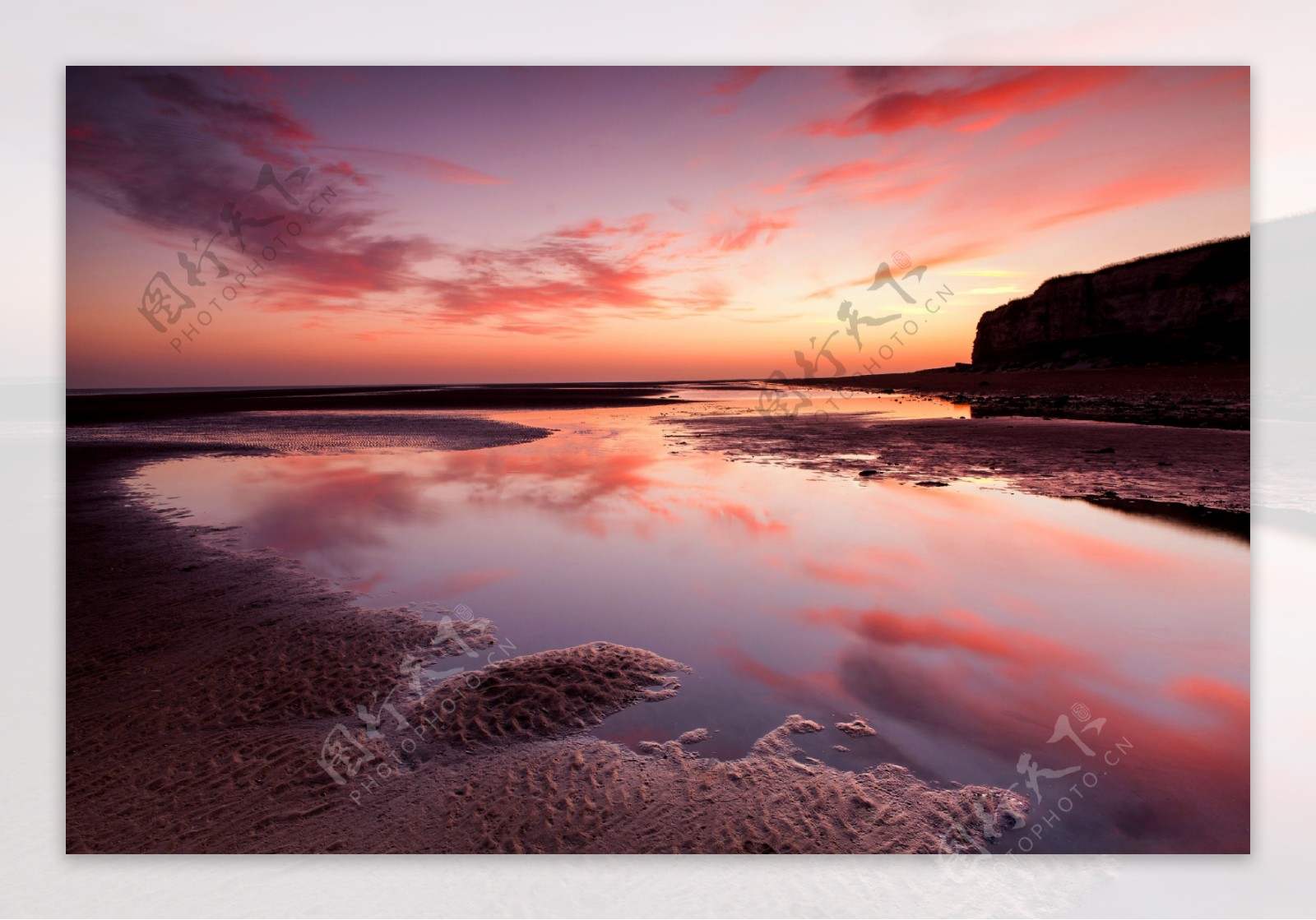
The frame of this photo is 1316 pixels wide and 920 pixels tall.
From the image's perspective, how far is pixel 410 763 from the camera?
3303 mm

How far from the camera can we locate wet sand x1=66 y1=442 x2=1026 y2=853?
3.06 m

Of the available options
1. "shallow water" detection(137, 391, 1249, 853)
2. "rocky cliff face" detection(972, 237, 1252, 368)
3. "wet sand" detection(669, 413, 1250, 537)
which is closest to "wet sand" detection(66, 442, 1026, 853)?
"shallow water" detection(137, 391, 1249, 853)

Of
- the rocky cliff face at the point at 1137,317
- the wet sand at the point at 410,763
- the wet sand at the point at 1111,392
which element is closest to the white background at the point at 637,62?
the wet sand at the point at 410,763

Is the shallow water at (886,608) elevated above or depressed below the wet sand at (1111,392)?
below

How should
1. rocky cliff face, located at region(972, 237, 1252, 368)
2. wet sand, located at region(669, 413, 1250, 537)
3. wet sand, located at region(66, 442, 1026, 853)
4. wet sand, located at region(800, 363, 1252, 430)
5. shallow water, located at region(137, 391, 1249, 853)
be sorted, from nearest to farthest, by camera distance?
wet sand, located at region(66, 442, 1026, 853)
shallow water, located at region(137, 391, 1249, 853)
rocky cliff face, located at region(972, 237, 1252, 368)
wet sand, located at region(669, 413, 1250, 537)
wet sand, located at region(800, 363, 1252, 430)

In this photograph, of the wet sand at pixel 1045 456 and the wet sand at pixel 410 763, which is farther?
the wet sand at pixel 1045 456

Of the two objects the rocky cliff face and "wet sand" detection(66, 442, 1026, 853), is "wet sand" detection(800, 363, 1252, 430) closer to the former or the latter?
the rocky cliff face

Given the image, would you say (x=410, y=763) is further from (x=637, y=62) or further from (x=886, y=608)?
(x=637, y=62)

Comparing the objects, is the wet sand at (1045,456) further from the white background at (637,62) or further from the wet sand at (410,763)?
the wet sand at (410,763)

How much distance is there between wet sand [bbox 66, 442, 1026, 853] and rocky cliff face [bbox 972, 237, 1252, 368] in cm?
484

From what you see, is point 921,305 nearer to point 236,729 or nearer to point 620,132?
point 620,132

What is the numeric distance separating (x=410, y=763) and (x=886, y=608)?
3.84 meters

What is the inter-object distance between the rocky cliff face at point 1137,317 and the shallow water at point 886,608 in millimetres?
2421

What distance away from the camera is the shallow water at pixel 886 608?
3.48 meters
